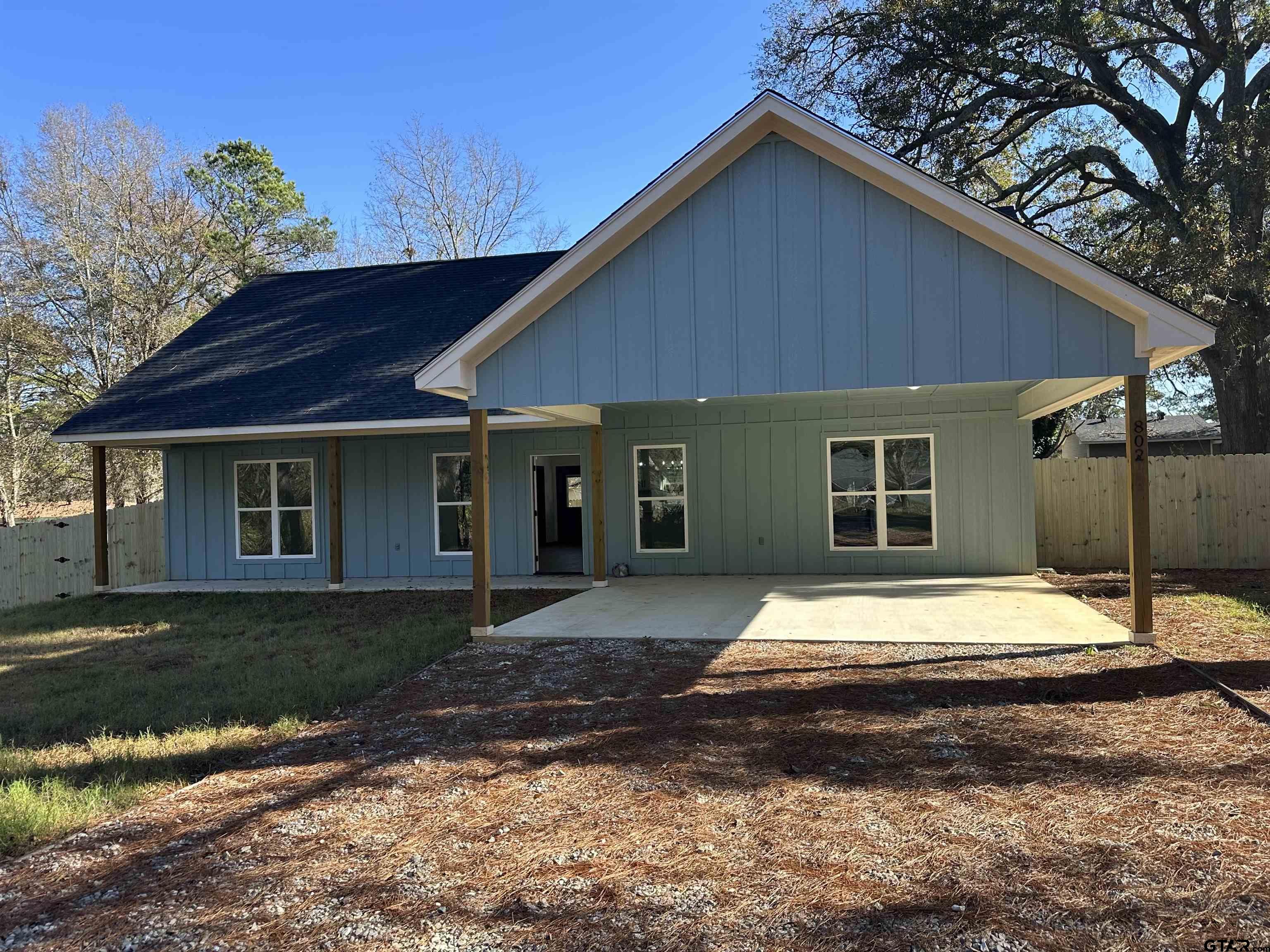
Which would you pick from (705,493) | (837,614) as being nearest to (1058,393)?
(837,614)

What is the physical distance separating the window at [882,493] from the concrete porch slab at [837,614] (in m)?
0.75

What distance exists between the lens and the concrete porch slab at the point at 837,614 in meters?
7.54

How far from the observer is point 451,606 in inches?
414

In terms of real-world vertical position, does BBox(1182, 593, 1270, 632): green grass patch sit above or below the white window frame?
below

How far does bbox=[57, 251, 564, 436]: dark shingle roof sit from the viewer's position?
12023 mm

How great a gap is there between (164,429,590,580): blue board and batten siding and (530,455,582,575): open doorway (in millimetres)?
356

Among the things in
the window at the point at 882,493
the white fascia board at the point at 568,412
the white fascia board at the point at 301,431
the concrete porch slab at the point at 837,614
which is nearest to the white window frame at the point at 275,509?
the white fascia board at the point at 301,431

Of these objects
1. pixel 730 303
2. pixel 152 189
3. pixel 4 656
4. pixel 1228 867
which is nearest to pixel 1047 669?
pixel 1228 867

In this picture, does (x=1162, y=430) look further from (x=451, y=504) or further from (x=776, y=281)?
(x=776, y=281)

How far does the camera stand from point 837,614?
8.70m

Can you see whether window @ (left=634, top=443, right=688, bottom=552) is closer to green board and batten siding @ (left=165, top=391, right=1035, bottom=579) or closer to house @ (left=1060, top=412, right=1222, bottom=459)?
green board and batten siding @ (left=165, top=391, right=1035, bottom=579)

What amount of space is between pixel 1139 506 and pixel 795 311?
10.3 feet

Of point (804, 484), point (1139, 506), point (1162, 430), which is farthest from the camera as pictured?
point (1162, 430)

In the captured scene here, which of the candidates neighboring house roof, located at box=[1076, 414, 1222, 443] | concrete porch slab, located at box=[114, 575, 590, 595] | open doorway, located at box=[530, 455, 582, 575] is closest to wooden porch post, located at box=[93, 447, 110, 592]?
concrete porch slab, located at box=[114, 575, 590, 595]
